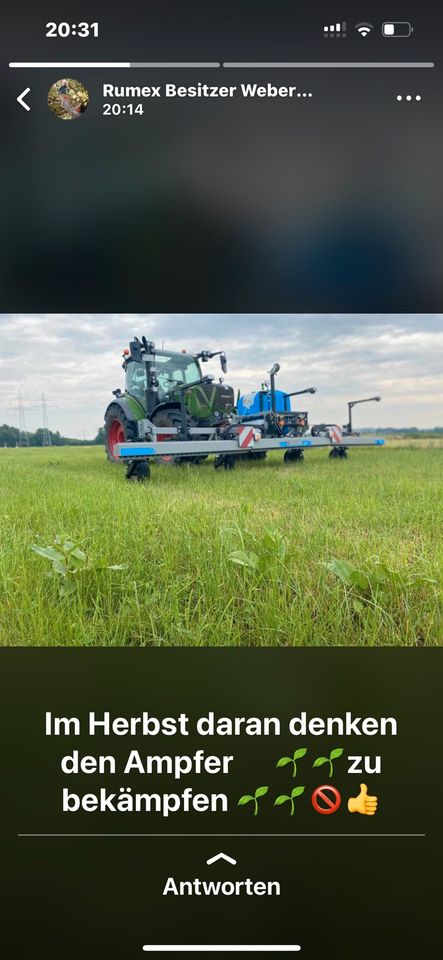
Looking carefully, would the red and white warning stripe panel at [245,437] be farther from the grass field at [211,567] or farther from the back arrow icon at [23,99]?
the back arrow icon at [23,99]

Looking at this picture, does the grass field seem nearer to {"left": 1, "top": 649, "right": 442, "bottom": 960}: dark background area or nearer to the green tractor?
{"left": 1, "top": 649, "right": 442, "bottom": 960}: dark background area

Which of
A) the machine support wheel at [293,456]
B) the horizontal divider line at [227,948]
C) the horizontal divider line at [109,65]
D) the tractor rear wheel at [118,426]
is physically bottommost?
the horizontal divider line at [227,948]

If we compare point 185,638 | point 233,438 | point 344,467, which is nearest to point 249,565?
point 185,638

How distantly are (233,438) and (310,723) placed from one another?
2.81 m

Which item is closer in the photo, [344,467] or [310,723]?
[310,723]

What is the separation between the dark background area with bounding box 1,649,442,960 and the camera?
3.43ft

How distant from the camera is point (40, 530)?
1491mm

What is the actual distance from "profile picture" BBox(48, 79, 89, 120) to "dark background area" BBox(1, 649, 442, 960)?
64.7 inches

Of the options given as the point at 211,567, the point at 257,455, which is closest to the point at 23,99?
the point at 211,567

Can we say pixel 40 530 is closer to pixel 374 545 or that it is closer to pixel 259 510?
pixel 259 510

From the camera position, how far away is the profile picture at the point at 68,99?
1155 millimetres
